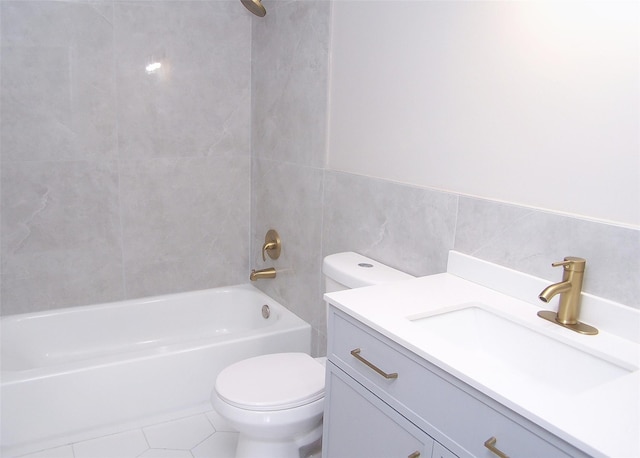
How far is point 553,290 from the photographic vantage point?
1.17m

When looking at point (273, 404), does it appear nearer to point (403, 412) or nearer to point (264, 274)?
point (403, 412)

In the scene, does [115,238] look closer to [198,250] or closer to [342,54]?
A: [198,250]

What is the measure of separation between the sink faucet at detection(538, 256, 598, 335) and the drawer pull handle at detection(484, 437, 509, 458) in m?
0.39

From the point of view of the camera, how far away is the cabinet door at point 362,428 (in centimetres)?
116

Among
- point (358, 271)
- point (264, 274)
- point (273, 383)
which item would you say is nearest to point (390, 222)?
point (358, 271)

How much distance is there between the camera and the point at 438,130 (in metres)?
1.64

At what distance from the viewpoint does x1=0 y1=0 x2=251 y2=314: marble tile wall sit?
7.89ft

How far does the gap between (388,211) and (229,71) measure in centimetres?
146

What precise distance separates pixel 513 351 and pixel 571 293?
208 millimetres

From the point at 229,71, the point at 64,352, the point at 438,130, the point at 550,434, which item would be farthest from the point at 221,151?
the point at 550,434

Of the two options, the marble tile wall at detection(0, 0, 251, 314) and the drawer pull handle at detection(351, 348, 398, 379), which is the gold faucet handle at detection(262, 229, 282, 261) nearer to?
the marble tile wall at detection(0, 0, 251, 314)

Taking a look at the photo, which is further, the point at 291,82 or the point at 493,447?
the point at 291,82

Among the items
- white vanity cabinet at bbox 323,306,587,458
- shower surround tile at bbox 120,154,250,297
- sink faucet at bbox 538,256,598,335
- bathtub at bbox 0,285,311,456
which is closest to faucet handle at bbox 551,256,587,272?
sink faucet at bbox 538,256,598,335

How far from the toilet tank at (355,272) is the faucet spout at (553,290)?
620 mm
